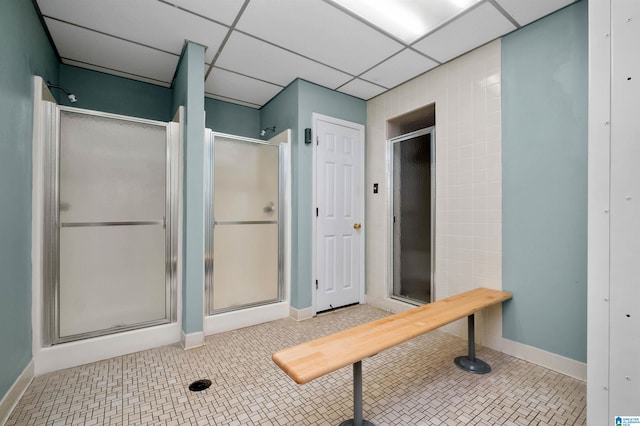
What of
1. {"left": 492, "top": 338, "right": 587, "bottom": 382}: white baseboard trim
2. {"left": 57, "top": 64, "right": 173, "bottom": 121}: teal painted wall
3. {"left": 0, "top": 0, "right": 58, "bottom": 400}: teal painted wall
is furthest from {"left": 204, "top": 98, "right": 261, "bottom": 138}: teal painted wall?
{"left": 492, "top": 338, "right": 587, "bottom": 382}: white baseboard trim

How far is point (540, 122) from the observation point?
7.11 ft

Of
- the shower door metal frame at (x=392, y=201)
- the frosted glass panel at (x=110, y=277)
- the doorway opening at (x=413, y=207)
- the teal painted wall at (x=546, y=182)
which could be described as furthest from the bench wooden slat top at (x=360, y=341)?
the frosted glass panel at (x=110, y=277)

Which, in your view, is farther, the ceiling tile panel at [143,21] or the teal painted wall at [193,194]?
the teal painted wall at [193,194]

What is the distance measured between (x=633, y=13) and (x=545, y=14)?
0.99 metres

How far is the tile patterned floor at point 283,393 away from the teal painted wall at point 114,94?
8.41 ft

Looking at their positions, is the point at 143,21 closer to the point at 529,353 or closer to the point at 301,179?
the point at 301,179

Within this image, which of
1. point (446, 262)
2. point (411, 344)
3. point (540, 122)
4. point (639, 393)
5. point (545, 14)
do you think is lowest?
point (411, 344)

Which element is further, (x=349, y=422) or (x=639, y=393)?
(x=349, y=422)

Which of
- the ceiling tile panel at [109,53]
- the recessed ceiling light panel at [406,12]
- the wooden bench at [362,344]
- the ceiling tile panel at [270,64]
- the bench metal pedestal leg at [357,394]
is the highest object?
the recessed ceiling light panel at [406,12]

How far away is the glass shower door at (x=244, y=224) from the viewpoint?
2.84m

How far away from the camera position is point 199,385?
192cm

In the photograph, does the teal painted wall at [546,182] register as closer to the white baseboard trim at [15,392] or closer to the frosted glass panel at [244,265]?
the frosted glass panel at [244,265]

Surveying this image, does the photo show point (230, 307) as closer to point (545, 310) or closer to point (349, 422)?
point (349, 422)

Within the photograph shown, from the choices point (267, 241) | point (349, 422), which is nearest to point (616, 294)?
point (349, 422)
